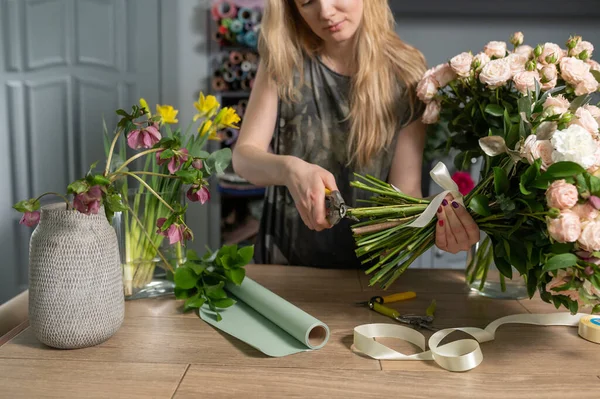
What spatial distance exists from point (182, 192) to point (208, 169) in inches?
4.8

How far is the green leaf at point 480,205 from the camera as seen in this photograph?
85cm

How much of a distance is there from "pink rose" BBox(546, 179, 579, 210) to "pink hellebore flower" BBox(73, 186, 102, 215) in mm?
587

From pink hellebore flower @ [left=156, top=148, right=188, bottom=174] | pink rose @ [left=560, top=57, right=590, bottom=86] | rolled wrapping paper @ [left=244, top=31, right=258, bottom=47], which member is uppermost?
rolled wrapping paper @ [left=244, top=31, right=258, bottom=47]

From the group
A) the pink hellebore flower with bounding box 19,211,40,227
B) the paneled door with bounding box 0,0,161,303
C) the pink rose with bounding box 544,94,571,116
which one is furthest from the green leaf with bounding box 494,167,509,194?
the paneled door with bounding box 0,0,161,303

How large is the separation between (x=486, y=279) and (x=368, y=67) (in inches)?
22.5

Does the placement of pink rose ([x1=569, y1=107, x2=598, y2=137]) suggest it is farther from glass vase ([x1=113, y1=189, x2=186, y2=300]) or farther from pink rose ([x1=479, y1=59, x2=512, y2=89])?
glass vase ([x1=113, y1=189, x2=186, y2=300])

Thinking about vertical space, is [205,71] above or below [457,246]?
above

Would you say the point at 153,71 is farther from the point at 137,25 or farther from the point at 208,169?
the point at 208,169

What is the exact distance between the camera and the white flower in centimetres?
71

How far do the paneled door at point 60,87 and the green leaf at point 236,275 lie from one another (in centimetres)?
206

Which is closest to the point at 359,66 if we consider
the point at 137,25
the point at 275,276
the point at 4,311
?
the point at 275,276

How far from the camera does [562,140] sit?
73cm

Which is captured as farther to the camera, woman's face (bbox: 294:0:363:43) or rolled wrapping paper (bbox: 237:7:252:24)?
rolled wrapping paper (bbox: 237:7:252:24)

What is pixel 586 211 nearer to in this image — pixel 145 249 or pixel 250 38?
pixel 145 249
